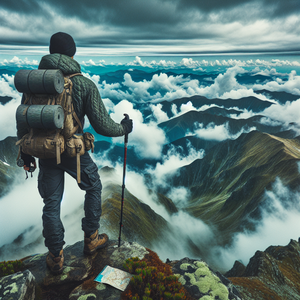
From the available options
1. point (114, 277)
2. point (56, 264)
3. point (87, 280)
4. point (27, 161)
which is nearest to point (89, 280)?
point (87, 280)

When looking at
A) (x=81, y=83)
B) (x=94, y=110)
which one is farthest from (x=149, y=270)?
(x=81, y=83)

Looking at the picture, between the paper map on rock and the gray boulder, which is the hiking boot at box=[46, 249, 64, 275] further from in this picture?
the paper map on rock

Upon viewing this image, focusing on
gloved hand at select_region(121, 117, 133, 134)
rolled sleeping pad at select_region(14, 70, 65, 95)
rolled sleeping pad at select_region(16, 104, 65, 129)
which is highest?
rolled sleeping pad at select_region(14, 70, 65, 95)

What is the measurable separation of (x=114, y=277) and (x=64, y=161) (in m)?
4.93

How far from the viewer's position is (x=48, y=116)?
640cm

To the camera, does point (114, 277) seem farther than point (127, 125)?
No

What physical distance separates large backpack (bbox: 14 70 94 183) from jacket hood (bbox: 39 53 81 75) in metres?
0.23

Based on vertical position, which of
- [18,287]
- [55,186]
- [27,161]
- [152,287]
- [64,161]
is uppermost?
[64,161]

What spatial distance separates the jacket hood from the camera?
7.14 metres

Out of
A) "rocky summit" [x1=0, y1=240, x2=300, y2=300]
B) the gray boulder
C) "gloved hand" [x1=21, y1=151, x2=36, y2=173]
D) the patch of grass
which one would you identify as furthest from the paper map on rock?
"gloved hand" [x1=21, y1=151, x2=36, y2=173]

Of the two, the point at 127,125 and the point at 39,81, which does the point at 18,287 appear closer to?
the point at 39,81

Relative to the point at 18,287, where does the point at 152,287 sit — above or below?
above

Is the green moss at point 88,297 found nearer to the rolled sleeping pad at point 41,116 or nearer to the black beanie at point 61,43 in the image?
the rolled sleeping pad at point 41,116

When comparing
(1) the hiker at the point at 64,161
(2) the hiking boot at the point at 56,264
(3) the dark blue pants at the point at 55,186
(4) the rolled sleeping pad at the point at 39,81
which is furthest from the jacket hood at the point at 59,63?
(2) the hiking boot at the point at 56,264
